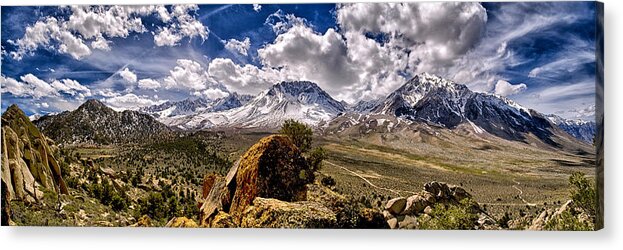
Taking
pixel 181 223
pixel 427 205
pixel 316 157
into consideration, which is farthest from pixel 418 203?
pixel 181 223

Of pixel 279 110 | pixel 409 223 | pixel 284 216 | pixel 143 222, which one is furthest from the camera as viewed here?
pixel 279 110

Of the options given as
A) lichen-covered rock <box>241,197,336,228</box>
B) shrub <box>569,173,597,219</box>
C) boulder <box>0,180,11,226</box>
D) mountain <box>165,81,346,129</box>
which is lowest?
boulder <box>0,180,11,226</box>

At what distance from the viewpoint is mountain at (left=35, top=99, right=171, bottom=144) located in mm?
11070

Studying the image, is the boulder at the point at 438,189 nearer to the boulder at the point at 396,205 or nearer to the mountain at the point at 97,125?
the boulder at the point at 396,205

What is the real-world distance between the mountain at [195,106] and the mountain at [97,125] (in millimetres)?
165

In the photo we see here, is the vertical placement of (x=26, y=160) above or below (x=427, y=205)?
below

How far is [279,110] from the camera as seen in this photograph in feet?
35.8

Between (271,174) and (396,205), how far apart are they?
6.66 ft

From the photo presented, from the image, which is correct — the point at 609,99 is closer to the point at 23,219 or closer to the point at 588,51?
the point at 588,51

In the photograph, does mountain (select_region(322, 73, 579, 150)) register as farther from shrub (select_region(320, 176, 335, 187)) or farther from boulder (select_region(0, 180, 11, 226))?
boulder (select_region(0, 180, 11, 226))

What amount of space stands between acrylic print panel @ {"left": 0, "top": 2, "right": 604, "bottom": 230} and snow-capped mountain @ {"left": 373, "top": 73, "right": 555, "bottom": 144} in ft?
0.08

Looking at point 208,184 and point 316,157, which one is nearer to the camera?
point 316,157

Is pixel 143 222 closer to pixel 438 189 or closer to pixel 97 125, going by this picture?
pixel 97 125

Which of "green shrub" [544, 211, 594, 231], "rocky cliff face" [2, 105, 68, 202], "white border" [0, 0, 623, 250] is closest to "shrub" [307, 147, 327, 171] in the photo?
"white border" [0, 0, 623, 250]
